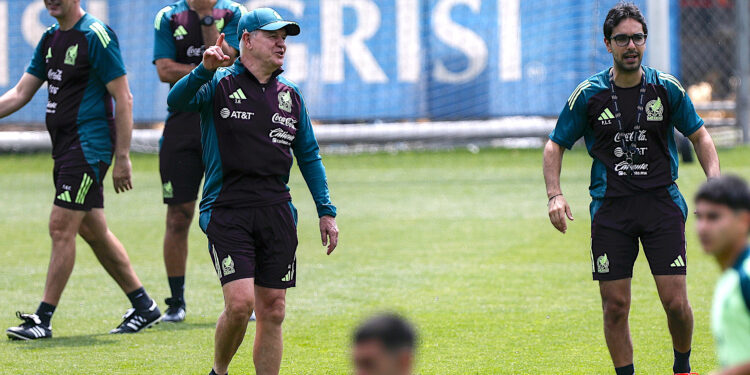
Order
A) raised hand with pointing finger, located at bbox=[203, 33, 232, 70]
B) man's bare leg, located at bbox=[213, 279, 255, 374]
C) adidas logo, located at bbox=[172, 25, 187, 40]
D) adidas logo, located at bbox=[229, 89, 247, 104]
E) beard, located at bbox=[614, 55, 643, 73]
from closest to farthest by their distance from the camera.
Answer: raised hand with pointing finger, located at bbox=[203, 33, 232, 70] → man's bare leg, located at bbox=[213, 279, 255, 374] → adidas logo, located at bbox=[229, 89, 247, 104] → beard, located at bbox=[614, 55, 643, 73] → adidas logo, located at bbox=[172, 25, 187, 40]

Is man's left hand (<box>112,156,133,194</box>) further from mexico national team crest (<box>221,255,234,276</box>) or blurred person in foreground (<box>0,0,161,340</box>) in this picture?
mexico national team crest (<box>221,255,234,276</box>)

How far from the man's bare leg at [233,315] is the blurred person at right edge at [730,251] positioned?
2.81m

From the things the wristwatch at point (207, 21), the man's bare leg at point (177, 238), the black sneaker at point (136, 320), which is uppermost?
the wristwatch at point (207, 21)

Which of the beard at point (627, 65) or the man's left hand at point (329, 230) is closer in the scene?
the beard at point (627, 65)

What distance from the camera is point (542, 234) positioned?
11906 millimetres

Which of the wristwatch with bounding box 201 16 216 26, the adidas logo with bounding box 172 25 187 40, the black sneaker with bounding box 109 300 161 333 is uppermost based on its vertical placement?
the wristwatch with bounding box 201 16 216 26

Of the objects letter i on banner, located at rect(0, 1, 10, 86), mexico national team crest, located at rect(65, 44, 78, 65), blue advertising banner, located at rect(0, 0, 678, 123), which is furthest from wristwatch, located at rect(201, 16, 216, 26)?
letter i on banner, located at rect(0, 1, 10, 86)

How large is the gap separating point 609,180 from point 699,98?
18453 mm

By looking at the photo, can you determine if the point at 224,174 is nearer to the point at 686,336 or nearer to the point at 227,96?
the point at 227,96

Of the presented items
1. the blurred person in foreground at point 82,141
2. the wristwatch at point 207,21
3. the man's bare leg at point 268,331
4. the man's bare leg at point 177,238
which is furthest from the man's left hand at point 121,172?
the man's bare leg at point 268,331

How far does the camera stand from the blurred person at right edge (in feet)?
10.6

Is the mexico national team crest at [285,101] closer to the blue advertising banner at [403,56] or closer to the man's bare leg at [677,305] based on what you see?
the man's bare leg at [677,305]

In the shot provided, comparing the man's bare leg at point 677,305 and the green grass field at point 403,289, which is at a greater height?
the man's bare leg at point 677,305

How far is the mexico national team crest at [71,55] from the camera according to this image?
7.61 m
